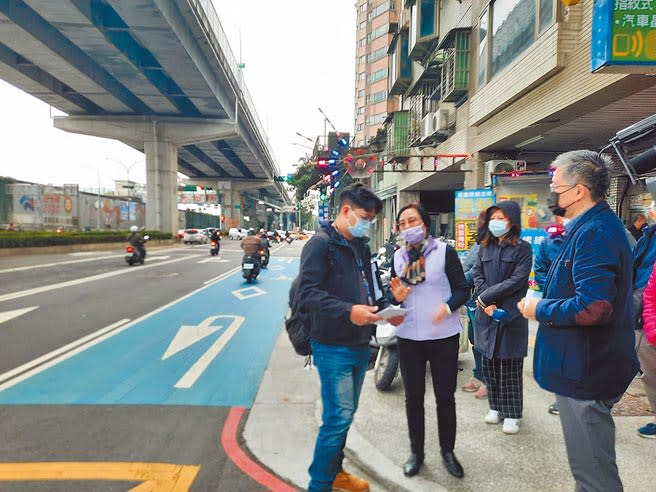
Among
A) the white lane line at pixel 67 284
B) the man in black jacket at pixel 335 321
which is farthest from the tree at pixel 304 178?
the man in black jacket at pixel 335 321

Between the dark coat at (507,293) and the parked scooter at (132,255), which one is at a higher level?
the dark coat at (507,293)

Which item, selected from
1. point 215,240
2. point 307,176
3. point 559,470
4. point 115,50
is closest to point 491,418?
point 559,470

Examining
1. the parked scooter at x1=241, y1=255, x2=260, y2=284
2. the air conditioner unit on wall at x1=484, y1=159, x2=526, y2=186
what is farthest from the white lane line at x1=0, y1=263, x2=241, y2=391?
the air conditioner unit on wall at x1=484, y1=159, x2=526, y2=186

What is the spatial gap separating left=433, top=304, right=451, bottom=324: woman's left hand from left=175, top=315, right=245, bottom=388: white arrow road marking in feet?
10.4

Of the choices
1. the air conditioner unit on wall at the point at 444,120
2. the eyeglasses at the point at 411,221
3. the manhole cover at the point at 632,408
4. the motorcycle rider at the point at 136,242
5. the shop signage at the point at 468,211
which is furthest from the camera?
the motorcycle rider at the point at 136,242

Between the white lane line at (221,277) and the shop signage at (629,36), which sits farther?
the white lane line at (221,277)

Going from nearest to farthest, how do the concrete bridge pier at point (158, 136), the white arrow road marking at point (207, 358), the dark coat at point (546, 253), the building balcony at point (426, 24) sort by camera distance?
the dark coat at point (546, 253)
the white arrow road marking at point (207, 358)
the building balcony at point (426, 24)
the concrete bridge pier at point (158, 136)

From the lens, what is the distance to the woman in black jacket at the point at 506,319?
3.59m

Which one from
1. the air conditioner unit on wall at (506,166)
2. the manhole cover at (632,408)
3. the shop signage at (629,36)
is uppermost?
the shop signage at (629,36)

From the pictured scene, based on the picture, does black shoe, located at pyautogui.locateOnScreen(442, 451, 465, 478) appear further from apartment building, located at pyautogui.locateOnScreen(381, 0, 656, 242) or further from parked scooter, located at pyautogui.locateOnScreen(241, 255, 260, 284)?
parked scooter, located at pyautogui.locateOnScreen(241, 255, 260, 284)

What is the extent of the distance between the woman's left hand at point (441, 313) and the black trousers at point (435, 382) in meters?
0.17

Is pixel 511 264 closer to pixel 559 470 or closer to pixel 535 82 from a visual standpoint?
pixel 559 470

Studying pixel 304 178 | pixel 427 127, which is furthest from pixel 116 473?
pixel 304 178

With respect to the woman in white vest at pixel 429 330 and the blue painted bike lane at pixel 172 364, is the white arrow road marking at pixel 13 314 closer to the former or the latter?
the blue painted bike lane at pixel 172 364
